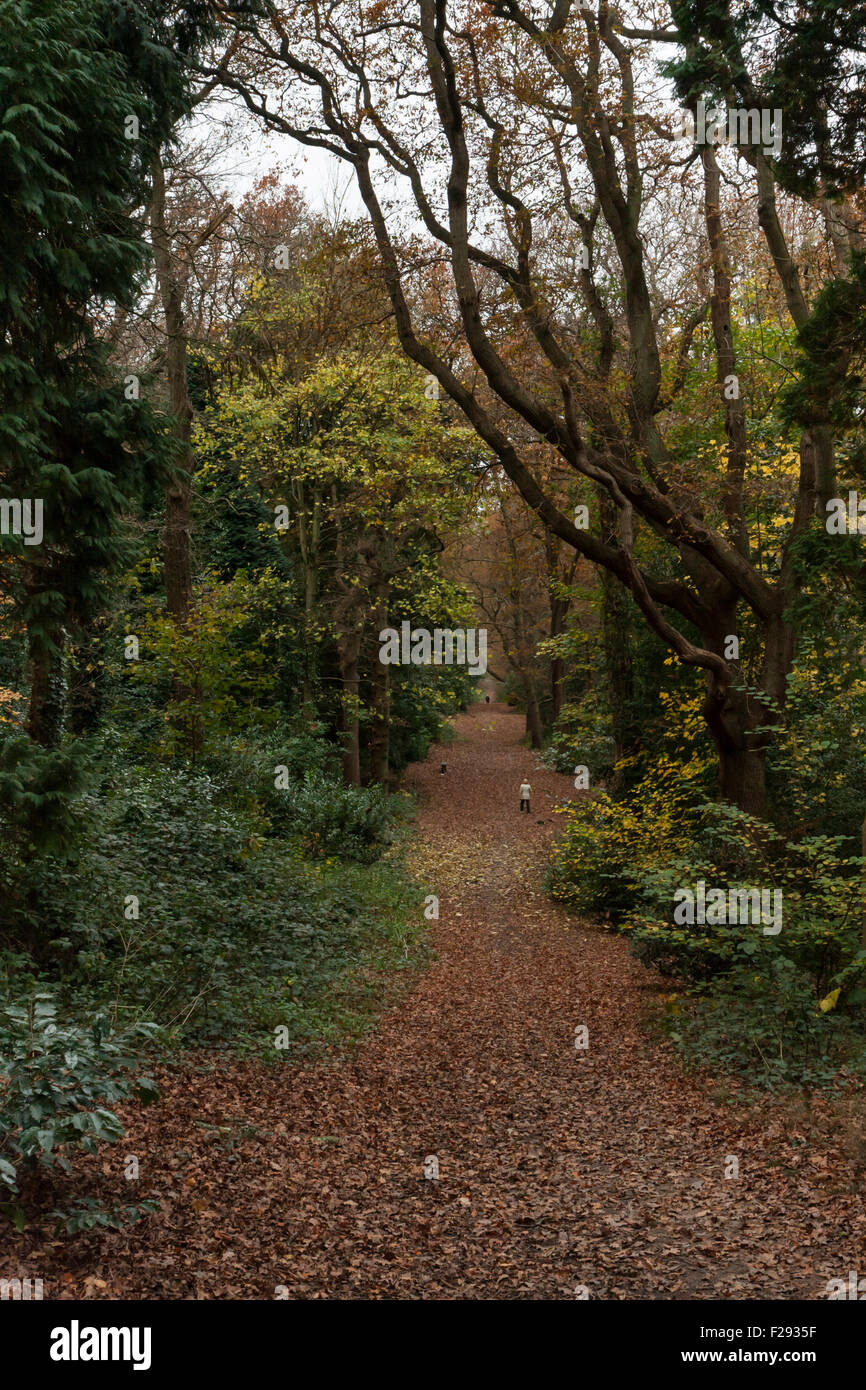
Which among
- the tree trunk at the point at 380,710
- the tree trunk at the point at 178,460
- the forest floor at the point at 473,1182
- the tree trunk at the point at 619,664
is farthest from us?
the tree trunk at the point at 380,710

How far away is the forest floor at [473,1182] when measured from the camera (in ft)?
15.8

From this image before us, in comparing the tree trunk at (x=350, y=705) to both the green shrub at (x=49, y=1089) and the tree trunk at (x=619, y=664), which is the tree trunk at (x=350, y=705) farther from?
the green shrub at (x=49, y=1089)

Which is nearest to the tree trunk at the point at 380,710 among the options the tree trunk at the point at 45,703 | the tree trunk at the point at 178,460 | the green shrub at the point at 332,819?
the green shrub at the point at 332,819

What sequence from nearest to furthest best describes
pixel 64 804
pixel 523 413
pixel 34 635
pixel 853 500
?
pixel 64 804 < pixel 34 635 < pixel 853 500 < pixel 523 413

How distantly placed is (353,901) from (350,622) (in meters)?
8.87

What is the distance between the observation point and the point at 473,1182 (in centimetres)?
624

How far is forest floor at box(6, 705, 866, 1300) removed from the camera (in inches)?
189

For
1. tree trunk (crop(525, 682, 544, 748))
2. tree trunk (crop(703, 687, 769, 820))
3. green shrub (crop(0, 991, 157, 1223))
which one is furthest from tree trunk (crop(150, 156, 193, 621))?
tree trunk (crop(525, 682, 544, 748))

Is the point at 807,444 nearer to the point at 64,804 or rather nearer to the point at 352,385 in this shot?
the point at 64,804

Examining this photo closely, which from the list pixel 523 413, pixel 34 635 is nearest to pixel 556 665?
pixel 523 413

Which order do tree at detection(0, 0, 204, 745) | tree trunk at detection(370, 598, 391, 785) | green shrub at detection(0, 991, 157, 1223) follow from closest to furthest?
green shrub at detection(0, 991, 157, 1223)
tree at detection(0, 0, 204, 745)
tree trunk at detection(370, 598, 391, 785)

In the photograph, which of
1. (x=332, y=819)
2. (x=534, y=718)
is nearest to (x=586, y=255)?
(x=332, y=819)

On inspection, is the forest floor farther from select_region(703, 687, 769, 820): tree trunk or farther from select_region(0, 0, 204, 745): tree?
select_region(0, 0, 204, 745): tree

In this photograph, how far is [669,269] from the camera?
19438 millimetres
